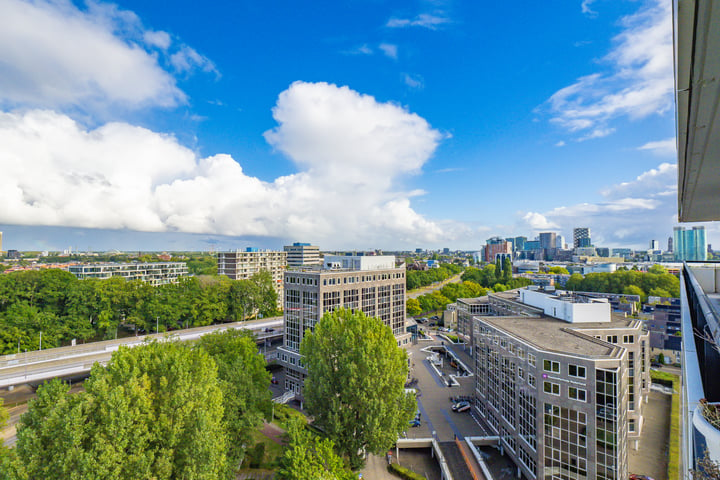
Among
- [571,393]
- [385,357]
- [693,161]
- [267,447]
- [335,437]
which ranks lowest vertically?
[267,447]

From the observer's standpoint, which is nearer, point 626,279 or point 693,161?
point 693,161

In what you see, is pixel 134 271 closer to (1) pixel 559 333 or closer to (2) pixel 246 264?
(2) pixel 246 264

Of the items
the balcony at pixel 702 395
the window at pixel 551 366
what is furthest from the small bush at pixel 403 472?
the balcony at pixel 702 395

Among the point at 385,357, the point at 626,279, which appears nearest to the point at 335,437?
the point at 385,357

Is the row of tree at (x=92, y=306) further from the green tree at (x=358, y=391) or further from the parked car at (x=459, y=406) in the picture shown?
the parked car at (x=459, y=406)

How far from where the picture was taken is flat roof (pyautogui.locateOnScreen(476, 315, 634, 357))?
22.5m

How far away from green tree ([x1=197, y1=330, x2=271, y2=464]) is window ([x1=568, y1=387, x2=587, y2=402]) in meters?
20.3

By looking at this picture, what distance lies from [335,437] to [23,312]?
43.9 meters

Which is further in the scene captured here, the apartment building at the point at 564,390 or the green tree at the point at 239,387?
the green tree at the point at 239,387

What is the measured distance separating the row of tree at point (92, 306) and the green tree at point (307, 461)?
39194 millimetres

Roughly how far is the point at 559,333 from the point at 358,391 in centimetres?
1712

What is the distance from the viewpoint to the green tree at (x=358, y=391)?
21.4m

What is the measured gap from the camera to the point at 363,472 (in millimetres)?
25312

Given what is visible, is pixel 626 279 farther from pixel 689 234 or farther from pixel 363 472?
A: pixel 363 472
